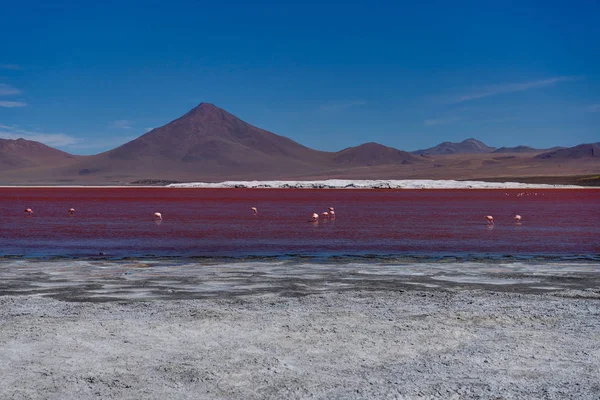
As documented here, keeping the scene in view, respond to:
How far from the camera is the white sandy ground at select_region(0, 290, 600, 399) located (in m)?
6.56

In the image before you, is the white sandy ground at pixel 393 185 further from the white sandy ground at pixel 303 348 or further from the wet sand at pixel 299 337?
the white sandy ground at pixel 303 348

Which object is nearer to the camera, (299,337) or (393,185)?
(299,337)

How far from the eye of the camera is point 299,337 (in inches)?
329

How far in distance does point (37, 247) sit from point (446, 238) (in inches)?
522

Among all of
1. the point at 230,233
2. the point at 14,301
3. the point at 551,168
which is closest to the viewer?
the point at 14,301

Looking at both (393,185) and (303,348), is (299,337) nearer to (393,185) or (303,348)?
(303,348)

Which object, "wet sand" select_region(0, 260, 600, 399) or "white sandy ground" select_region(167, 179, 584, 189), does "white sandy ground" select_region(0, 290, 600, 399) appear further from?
"white sandy ground" select_region(167, 179, 584, 189)

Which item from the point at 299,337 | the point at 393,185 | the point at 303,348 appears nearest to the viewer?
the point at 303,348

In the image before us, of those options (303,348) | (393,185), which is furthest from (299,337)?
(393,185)

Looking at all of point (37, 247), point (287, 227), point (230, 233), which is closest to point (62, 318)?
point (37, 247)

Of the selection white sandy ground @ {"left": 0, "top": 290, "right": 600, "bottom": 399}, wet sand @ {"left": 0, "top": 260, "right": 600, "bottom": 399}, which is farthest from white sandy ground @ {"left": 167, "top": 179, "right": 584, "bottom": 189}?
white sandy ground @ {"left": 0, "top": 290, "right": 600, "bottom": 399}

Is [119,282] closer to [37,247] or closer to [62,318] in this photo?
[62,318]

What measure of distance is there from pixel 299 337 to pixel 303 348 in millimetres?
465

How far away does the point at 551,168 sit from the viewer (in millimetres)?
197875
